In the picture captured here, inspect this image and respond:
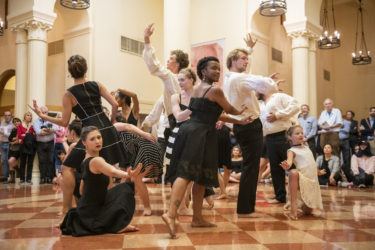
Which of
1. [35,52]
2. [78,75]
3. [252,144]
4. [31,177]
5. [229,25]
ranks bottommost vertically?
[31,177]

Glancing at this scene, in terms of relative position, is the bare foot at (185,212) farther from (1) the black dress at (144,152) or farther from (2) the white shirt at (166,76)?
(2) the white shirt at (166,76)

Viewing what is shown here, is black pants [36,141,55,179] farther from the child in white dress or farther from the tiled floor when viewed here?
the child in white dress

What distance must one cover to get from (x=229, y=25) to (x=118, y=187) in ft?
32.6

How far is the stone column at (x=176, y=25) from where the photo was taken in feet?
37.7

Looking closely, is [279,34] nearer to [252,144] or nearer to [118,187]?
[252,144]

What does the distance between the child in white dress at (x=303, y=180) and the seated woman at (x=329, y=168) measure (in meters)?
4.27

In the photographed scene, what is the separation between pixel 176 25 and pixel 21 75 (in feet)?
14.4

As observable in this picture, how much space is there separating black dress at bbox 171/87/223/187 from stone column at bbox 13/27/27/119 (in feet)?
28.2

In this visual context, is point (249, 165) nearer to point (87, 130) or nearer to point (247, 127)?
point (247, 127)

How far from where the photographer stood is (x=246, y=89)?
4266 millimetres

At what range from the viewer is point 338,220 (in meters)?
4.00

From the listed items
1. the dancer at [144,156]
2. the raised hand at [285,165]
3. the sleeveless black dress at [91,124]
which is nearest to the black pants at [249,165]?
the raised hand at [285,165]

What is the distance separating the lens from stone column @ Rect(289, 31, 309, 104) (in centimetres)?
1177

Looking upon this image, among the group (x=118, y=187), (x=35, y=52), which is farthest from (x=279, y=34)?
(x=118, y=187)
